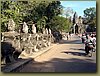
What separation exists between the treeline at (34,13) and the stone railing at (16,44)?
10.5 inches

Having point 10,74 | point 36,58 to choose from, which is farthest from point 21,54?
point 10,74

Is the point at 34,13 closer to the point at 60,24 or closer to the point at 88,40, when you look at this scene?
the point at 60,24

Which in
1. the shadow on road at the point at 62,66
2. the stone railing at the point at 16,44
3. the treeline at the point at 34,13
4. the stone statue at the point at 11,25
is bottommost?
the shadow on road at the point at 62,66

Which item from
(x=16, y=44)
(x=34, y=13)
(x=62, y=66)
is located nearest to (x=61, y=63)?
(x=62, y=66)

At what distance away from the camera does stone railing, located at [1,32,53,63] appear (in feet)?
26.2

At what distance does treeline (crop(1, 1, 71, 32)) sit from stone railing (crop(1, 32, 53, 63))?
268 millimetres

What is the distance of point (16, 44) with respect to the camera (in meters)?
8.53

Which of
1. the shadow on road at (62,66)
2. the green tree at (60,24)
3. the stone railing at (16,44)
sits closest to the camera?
the shadow on road at (62,66)

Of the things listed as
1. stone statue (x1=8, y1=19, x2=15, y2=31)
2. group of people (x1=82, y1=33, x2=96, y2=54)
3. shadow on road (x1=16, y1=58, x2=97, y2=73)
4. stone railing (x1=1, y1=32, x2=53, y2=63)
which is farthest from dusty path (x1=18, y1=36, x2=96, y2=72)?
stone statue (x1=8, y1=19, x2=15, y2=31)

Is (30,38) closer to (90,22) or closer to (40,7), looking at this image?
(40,7)

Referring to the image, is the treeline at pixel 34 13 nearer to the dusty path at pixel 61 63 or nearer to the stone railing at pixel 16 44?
the stone railing at pixel 16 44

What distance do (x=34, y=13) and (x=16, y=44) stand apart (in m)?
0.87

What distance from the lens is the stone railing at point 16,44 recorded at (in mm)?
7971

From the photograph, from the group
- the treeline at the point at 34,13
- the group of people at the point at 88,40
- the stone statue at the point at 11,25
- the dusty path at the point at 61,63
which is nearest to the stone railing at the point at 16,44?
the stone statue at the point at 11,25
